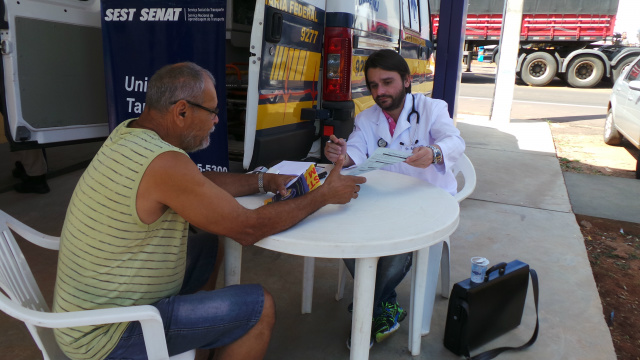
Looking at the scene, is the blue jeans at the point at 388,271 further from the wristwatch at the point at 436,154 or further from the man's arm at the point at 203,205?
the man's arm at the point at 203,205

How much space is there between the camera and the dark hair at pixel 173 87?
1.44 meters

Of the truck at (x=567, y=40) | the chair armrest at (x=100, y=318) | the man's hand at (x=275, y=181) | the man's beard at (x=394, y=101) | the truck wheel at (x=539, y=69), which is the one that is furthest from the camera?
the truck wheel at (x=539, y=69)

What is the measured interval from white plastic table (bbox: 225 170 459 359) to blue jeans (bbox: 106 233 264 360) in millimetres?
183

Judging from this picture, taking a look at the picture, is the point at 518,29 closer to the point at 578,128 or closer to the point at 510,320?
the point at 578,128

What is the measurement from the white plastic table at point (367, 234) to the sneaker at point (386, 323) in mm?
253

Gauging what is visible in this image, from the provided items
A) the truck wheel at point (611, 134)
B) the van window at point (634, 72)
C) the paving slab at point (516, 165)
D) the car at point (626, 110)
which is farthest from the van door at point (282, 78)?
the truck wheel at point (611, 134)

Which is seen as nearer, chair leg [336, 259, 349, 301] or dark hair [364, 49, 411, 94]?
dark hair [364, 49, 411, 94]

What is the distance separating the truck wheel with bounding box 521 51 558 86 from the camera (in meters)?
15.2

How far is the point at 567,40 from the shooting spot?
15.0 metres

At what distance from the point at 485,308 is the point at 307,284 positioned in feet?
2.87

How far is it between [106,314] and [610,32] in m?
17.5

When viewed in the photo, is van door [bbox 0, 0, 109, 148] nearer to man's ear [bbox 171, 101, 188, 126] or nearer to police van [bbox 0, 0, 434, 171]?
police van [bbox 0, 0, 434, 171]

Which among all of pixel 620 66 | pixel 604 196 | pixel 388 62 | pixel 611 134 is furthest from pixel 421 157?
pixel 620 66

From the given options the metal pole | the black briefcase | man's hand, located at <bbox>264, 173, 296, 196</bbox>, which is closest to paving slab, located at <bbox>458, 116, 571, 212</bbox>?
A: the metal pole
